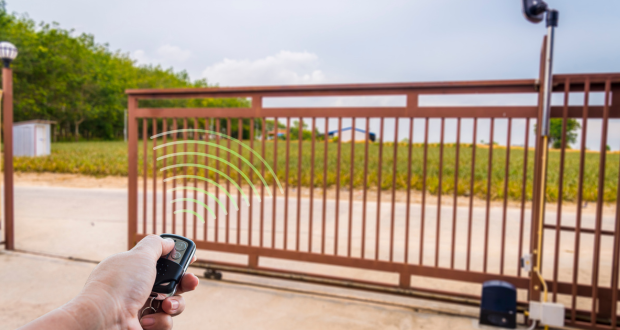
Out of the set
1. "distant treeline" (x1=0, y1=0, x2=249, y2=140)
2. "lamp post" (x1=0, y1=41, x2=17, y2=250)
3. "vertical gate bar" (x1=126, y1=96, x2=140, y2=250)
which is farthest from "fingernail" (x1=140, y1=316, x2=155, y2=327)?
"distant treeline" (x1=0, y1=0, x2=249, y2=140)

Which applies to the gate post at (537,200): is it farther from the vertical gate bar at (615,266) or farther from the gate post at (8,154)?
the gate post at (8,154)

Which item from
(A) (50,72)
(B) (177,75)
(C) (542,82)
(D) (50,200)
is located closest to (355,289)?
(C) (542,82)

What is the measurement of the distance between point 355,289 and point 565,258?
7.84ft

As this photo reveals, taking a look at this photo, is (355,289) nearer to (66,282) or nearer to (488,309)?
(488,309)

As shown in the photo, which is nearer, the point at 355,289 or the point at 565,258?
the point at 355,289

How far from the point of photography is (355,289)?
9.93 feet

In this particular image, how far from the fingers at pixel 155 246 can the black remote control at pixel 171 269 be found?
0.02m

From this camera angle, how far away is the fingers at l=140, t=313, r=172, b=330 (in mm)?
976

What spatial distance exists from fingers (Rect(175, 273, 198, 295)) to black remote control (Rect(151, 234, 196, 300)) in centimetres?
3

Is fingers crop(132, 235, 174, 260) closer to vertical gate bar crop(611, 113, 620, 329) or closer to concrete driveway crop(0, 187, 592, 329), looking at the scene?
concrete driveway crop(0, 187, 592, 329)

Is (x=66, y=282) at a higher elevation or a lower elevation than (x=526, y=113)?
lower

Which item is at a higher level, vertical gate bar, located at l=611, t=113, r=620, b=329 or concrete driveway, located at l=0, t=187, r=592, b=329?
vertical gate bar, located at l=611, t=113, r=620, b=329

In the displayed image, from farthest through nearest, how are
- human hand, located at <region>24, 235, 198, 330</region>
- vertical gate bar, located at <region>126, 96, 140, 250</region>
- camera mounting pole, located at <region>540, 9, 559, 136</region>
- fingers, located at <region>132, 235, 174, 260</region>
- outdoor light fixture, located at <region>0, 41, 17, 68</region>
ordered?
outdoor light fixture, located at <region>0, 41, 17, 68</region> → vertical gate bar, located at <region>126, 96, 140, 250</region> → camera mounting pole, located at <region>540, 9, 559, 136</region> → fingers, located at <region>132, 235, 174, 260</region> → human hand, located at <region>24, 235, 198, 330</region>

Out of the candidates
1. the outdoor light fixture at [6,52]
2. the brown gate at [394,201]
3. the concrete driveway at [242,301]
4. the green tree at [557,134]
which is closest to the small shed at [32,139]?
the concrete driveway at [242,301]
